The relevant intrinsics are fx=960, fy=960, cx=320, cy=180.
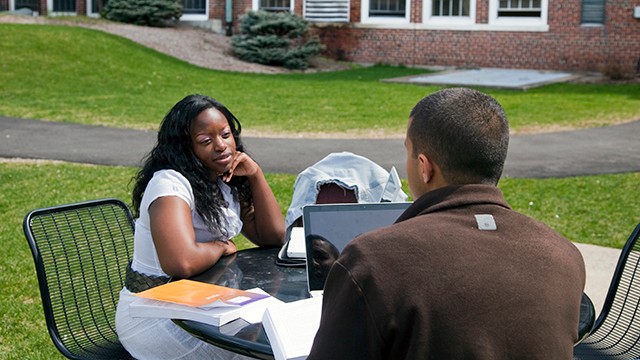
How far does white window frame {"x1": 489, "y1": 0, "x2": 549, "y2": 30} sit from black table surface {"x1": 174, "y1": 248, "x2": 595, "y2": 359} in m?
21.8

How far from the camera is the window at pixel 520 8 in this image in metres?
25.3

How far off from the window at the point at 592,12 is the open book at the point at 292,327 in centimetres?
2286

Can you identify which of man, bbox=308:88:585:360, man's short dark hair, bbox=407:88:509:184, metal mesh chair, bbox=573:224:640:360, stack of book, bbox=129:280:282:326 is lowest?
metal mesh chair, bbox=573:224:640:360

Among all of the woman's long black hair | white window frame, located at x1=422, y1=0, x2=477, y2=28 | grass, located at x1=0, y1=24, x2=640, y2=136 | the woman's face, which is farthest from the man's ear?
white window frame, located at x1=422, y1=0, x2=477, y2=28

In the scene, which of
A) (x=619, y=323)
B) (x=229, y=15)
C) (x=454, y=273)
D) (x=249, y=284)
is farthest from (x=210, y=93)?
(x=454, y=273)

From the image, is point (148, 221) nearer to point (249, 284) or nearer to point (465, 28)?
point (249, 284)

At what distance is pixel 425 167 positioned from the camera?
7.40ft

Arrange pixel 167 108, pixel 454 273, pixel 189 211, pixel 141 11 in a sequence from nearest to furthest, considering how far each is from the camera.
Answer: pixel 454 273 → pixel 189 211 → pixel 167 108 → pixel 141 11

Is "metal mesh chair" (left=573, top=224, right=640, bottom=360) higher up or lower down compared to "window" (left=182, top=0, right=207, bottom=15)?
lower down

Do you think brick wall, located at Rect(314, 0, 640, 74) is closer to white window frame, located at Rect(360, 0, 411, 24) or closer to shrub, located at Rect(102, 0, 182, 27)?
white window frame, located at Rect(360, 0, 411, 24)

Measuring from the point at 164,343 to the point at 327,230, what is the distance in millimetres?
766

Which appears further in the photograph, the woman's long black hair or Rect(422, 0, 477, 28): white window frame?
Rect(422, 0, 477, 28): white window frame

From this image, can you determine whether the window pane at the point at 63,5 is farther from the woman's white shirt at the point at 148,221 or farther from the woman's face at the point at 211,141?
the woman's white shirt at the point at 148,221

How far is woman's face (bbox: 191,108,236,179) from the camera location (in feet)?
13.6
